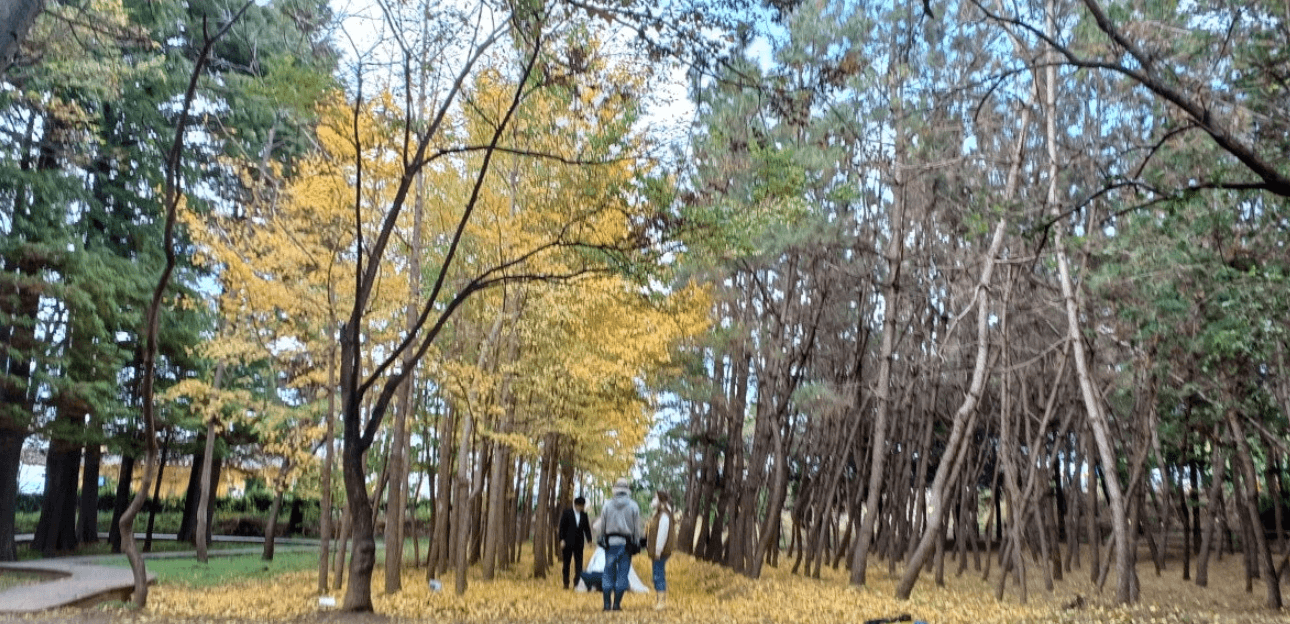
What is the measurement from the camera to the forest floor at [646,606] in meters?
9.30

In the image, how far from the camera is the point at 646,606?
11.4 m

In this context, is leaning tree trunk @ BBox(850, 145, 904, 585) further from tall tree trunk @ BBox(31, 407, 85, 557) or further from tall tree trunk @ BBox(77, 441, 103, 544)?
tall tree trunk @ BBox(77, 441, 103, 544)

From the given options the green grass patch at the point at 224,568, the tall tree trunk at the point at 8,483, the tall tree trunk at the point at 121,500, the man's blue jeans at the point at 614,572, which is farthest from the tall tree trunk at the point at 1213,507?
the tall tree trunk at the point at 121,500

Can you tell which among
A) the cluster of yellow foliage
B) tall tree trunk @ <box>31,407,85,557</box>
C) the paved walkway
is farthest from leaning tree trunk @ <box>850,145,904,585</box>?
tall tree trunk @ <box>31,407,85,557</box>

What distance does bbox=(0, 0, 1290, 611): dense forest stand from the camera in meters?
9.11

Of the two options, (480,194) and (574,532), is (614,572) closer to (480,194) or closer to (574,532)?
(574,532)

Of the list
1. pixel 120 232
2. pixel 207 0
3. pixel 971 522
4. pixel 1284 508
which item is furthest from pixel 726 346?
pixel 1284 508

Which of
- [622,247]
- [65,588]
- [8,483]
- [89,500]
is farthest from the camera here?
[89,500]

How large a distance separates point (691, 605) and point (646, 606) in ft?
2.02

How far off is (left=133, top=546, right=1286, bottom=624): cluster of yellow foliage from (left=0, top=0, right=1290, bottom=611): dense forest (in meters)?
0.79

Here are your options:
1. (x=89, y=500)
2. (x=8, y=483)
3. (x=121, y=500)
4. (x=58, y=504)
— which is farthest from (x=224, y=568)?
(x=89, y=500)

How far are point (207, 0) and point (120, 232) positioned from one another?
6.04 metres

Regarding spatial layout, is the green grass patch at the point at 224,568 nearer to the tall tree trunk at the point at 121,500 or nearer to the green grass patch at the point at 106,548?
the green grass patch at the point at 106,548

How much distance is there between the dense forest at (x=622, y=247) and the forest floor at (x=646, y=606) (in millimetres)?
645
